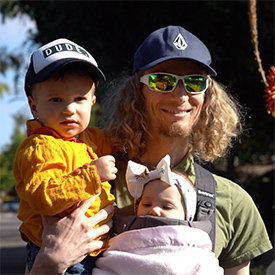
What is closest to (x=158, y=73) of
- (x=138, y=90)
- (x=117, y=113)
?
(x=138, y=90)

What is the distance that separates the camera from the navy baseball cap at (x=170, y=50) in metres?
2.86

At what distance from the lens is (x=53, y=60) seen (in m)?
2.63

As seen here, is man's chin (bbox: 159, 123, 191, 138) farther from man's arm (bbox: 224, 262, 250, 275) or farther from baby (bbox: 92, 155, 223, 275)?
man's arm (bbox: 224, 262, 250, 275)

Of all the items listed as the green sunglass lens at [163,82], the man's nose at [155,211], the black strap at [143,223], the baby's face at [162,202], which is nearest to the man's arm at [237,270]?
the black strap at [143,223]

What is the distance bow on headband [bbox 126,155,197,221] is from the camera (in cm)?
269

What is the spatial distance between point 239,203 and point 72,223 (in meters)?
1.06

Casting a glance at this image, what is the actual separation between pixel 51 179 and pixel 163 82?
914 mm

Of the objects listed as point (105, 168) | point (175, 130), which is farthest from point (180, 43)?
point (105, 168)

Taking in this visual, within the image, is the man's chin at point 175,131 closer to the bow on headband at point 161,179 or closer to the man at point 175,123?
the man at point 175,123

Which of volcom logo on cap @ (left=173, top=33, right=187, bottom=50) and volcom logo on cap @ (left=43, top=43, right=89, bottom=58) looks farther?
volcom logo on cap @ (left=173, top=33, right=187, bottom=50)

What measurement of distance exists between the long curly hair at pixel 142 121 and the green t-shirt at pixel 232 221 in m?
0.16

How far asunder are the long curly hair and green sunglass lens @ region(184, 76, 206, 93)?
8.4 inches

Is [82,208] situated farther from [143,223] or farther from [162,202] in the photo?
[162,202]

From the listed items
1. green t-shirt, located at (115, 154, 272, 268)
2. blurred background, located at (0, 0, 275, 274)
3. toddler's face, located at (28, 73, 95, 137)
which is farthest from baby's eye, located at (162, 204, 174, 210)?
A: blurred background, located at (0, 0, 275, 274)
